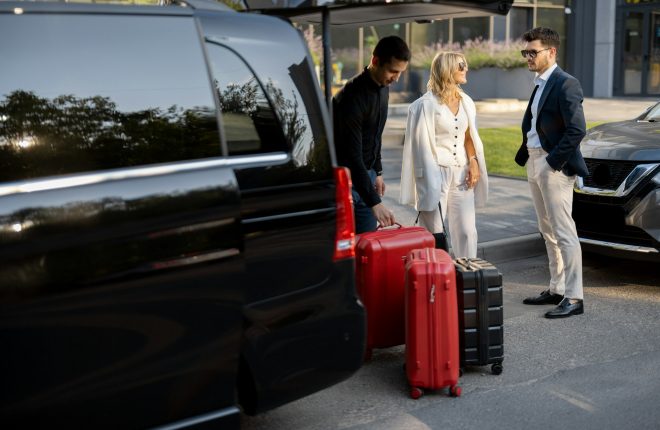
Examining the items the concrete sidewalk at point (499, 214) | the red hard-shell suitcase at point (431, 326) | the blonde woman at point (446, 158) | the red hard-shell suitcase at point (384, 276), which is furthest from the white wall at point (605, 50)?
the red hard-shell suitcase at point (431, 326)

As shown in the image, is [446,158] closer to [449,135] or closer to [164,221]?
[449,135]

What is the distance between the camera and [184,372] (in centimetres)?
322

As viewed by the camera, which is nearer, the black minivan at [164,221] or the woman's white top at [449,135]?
the black minivan at [164,221]

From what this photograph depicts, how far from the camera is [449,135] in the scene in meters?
5.86

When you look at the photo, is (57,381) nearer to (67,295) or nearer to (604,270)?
(67,295)

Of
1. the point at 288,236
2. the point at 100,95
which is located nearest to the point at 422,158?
the point at 288,236

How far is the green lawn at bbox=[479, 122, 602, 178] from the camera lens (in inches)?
454

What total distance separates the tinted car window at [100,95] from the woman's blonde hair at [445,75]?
9.02 ft

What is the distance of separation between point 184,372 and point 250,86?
117cm

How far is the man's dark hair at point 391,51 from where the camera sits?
5184mm

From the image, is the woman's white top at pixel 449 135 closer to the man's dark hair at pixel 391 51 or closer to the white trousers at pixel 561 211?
the white trousers at pixel 561 211

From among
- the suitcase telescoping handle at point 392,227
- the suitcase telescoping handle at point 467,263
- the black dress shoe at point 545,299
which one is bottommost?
the black dress shoe at point 545,299

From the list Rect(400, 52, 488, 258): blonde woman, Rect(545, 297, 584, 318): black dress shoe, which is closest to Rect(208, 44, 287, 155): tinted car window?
Rect(400, 52, 488, 258): blonde woman

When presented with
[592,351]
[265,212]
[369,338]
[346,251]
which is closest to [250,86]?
[265,212]
